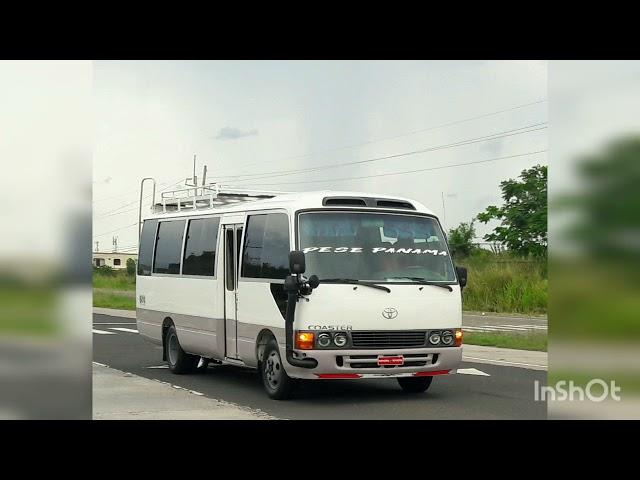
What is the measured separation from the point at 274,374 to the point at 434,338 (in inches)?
85.3

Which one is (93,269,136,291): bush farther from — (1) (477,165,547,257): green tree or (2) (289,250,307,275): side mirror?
(2) (289,250,307,275): side mirror

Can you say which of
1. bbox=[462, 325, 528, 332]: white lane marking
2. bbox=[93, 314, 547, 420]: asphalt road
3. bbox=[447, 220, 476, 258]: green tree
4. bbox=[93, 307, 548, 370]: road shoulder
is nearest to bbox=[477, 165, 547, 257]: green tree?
bbox=[447, 220, 476, 258]: green tree

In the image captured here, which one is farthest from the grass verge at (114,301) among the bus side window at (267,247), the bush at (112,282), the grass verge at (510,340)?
the bus side window at (267,247)

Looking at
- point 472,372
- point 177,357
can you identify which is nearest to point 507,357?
point 472,372

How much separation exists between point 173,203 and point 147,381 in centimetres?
383

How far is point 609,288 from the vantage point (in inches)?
384

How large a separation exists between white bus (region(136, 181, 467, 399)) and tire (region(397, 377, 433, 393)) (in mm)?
16

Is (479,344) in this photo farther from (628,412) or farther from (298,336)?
(628,412)

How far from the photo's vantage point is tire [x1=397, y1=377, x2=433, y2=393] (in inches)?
623

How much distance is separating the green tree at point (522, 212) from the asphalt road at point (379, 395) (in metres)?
23.8

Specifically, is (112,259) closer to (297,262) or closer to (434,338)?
(434,338)

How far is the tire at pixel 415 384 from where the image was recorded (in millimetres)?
15820

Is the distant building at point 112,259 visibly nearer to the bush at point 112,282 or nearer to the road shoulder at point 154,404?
the bush at point 112,282
